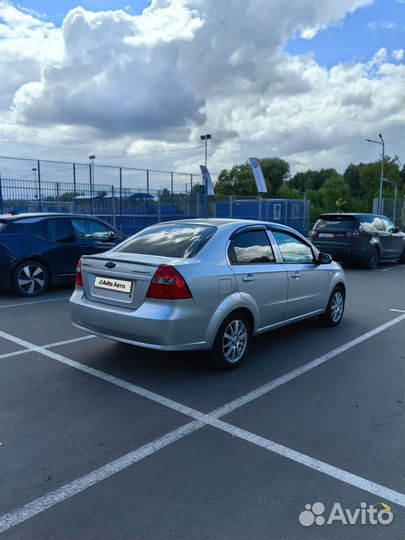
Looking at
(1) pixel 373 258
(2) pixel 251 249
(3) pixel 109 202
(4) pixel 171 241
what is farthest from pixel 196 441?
(3) pixel 109 202

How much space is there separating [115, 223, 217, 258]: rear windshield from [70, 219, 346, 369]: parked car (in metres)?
0.01

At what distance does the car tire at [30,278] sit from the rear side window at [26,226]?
0.60 metres

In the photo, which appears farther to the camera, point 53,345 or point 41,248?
point 41,248

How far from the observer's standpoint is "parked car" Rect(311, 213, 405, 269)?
13.5 metres

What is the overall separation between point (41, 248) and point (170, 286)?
17.7 ft

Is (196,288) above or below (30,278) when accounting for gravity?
above

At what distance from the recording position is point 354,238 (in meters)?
13.5

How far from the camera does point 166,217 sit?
22.8 metres

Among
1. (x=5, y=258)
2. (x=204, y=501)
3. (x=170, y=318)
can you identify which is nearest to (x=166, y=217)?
(x=5, y=258)

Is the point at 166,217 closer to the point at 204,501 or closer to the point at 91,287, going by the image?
the point at 91,287

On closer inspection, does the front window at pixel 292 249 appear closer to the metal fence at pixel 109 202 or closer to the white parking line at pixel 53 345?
the white parking line at pixel 53 345

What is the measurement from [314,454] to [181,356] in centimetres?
225

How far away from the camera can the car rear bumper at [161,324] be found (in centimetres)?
424
